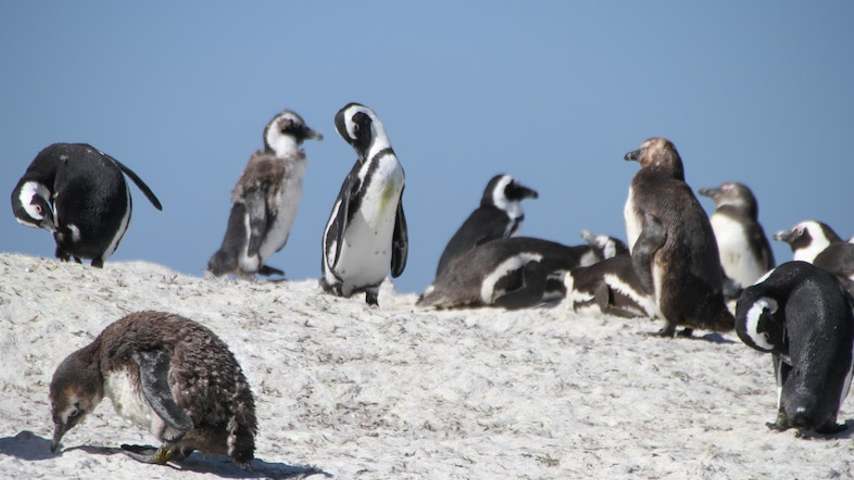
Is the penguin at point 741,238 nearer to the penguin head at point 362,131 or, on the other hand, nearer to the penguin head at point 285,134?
the penguin head at point 285,134

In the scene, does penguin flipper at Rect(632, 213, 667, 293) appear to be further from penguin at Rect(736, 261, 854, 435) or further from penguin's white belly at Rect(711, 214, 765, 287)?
penguin's white belly at Rect(711, 214, 765, 287)

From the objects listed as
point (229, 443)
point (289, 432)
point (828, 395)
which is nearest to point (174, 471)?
point (229, 443)

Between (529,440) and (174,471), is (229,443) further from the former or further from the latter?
(529,440)

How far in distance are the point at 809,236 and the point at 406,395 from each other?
24.5ft

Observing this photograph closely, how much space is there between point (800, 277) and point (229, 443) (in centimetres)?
352

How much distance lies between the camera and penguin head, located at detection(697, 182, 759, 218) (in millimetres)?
14625

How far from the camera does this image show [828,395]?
686 centimetres

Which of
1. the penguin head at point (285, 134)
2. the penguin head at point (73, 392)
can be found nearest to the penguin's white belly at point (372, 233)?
the penguin head at point (285, 134)

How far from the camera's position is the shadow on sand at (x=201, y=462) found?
209 inches

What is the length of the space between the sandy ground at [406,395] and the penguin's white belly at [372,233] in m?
1.29

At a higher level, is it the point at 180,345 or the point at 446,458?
the point at 180,345

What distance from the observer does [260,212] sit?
42.2 ft

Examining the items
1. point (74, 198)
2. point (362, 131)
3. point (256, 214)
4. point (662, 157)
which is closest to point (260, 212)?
point (256, 214)

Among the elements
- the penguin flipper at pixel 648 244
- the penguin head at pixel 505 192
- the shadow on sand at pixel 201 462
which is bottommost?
the shadow on sand at pixel 201 462
